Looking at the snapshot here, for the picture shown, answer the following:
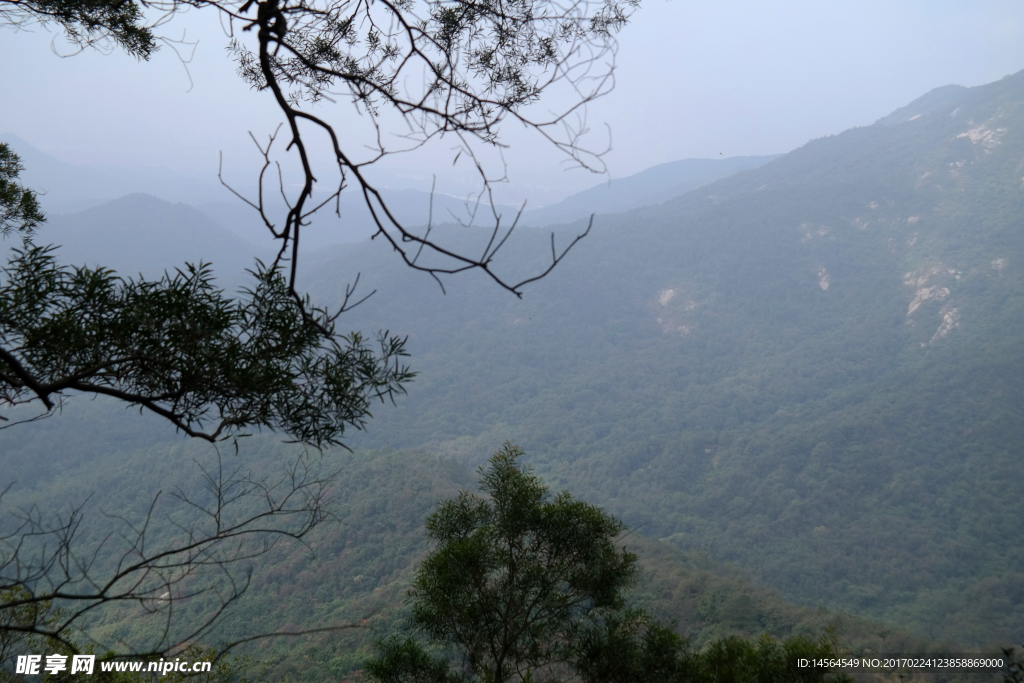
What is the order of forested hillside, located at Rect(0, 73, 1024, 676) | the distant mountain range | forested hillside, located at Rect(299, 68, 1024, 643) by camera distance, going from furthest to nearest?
the distant mountain range → forested hillside, located at Rect(299, 68, 1024, 643) → forested hillside, located at Rect(0, 73, 1024, 676)

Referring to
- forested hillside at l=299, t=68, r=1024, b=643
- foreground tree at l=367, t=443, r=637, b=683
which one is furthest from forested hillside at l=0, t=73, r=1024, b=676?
foreground tree at l=367, t=443, r=637, b=683

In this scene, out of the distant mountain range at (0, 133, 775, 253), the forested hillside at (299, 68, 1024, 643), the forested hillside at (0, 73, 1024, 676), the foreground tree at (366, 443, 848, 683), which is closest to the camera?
the foreground tree at (366, 443, 848, 683)

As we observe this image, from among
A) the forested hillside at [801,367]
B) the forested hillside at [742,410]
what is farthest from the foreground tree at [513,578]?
the forested hillside at [801,367]

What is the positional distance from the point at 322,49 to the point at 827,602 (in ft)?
92.1

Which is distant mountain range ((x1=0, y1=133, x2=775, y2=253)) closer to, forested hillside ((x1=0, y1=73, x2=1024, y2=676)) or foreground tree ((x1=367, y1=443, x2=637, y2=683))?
forested hillside ((x1=0, y1=73, x2=1024, y2=676))

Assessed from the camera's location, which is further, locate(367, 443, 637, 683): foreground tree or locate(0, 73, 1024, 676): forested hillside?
locate(0, 73, 1024, 676): forested hillside

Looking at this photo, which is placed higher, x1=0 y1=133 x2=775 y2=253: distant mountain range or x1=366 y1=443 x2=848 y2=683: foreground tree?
x1=0 y1=133 x2=775 y2=253: distant mountain range

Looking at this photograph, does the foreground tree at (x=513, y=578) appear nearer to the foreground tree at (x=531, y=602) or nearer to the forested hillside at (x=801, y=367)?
the foreground tree at (x=531, y=602)

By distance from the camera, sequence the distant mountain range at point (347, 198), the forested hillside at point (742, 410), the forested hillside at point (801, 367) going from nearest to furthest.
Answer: the forested hillside at point (742, 410)
the forested hillside at point (801, 367)
the distant mountain range at point (347, 198)

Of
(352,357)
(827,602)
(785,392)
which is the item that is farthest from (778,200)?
(352,357)

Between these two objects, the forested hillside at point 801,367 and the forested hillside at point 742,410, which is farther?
the forested hillside at point 801,367

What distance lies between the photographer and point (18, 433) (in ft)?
110

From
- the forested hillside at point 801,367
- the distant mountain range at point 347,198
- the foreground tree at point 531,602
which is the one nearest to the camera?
the foreground tree at point 531,602

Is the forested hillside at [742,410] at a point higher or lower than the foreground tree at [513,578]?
lower
